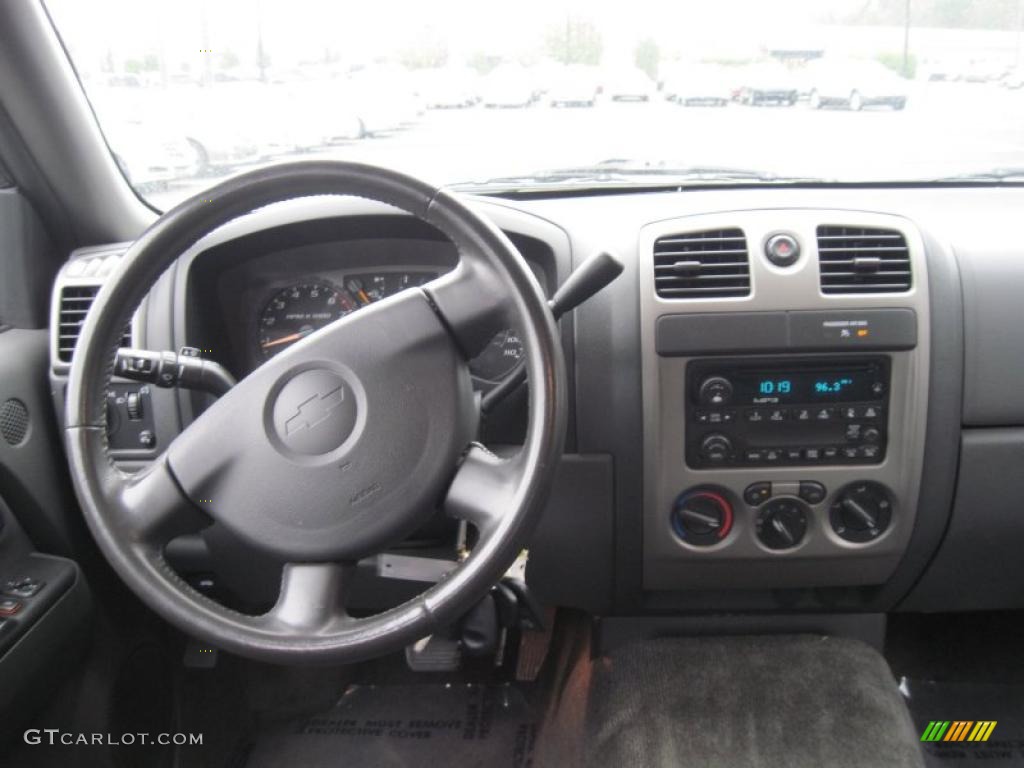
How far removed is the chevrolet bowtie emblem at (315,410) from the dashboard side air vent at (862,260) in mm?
999

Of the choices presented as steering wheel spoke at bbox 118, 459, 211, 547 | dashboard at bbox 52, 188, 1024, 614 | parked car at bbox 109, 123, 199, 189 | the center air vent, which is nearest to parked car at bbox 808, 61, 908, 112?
dashboard at bbox 52, 188, 1024, 614

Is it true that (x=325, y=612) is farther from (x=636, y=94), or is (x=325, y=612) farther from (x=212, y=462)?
(x=636, y=94)

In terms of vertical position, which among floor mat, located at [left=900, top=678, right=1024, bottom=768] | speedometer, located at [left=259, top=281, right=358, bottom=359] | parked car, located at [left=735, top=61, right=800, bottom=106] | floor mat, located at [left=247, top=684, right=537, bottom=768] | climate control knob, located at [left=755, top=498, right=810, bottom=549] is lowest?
floor mat, located at [left=247, top=684, right=537, bottom=768]

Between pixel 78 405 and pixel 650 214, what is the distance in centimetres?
115

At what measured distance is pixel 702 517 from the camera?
73.5 inches

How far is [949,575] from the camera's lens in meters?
1.99

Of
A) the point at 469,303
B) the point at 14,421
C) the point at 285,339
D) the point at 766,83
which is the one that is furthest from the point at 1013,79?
the point at 14,421

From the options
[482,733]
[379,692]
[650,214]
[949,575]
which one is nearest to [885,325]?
[650,214]

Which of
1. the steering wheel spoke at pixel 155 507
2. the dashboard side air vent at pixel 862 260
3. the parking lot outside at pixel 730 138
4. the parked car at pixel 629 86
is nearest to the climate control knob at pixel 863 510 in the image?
the dashboard side air vent at pixel 862 260

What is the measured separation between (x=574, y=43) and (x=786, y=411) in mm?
870

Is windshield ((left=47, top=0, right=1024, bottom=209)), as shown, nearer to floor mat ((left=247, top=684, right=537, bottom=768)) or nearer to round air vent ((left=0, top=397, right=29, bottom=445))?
round air vent ((left=0, top=397, right=29, bottom=445))

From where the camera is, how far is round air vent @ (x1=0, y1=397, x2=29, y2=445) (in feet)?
5.93
